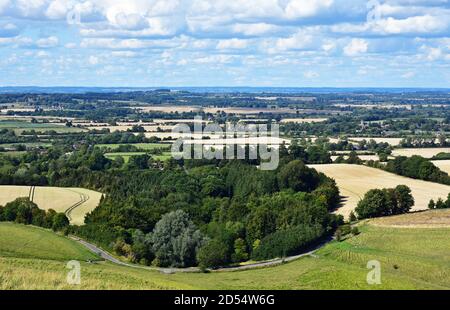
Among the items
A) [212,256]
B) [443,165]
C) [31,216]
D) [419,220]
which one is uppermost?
[419,220]

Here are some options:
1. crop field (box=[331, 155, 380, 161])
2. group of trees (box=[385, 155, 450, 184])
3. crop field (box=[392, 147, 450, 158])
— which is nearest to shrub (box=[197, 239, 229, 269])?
group of trees (box=[385, 155, 450, 184])

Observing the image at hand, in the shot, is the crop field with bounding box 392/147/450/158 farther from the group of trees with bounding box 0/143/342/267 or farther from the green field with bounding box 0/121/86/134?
the green field with bounding box 0/121/86/134

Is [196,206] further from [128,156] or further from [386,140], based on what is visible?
[386,140]

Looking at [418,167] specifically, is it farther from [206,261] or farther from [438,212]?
[206,261]

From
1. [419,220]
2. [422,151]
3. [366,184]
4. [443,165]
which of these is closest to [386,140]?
[422,151]

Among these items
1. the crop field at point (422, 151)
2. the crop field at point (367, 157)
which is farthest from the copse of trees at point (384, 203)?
the crop field at point (422, 151)

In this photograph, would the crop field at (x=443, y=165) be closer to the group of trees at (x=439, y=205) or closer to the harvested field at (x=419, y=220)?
the group of trees at (x=439, y=205)
